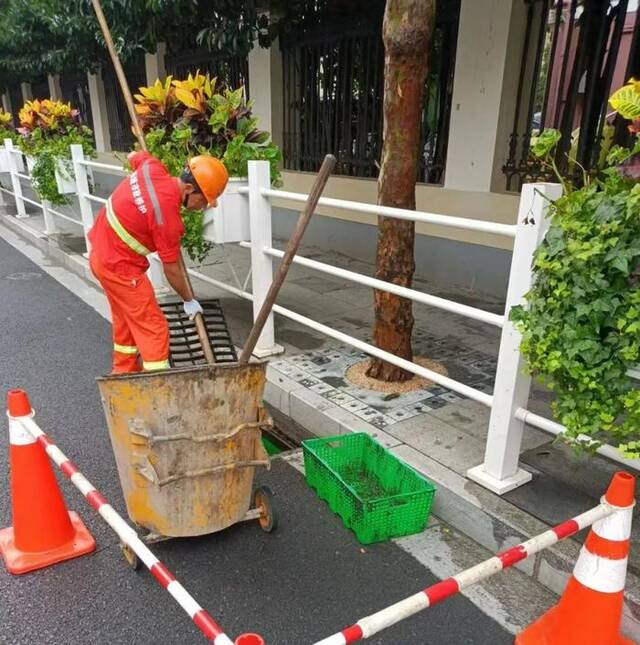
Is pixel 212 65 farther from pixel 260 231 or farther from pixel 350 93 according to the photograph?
pixel 260 231

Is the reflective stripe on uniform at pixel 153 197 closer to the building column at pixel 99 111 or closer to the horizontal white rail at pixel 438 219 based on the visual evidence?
the horizontal white rail at pixel 438 219

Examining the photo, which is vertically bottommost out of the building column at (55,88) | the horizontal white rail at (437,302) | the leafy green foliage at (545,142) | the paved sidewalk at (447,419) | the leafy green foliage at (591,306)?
the paved sidewalk at (447,419)

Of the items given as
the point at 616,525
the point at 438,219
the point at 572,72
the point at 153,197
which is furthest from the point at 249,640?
the point at 572,72

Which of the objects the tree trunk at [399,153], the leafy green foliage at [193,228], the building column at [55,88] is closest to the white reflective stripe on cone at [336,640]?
the tree trunk at [399,153]

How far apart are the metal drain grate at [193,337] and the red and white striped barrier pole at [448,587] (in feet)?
7.65

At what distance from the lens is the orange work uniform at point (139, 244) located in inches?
114

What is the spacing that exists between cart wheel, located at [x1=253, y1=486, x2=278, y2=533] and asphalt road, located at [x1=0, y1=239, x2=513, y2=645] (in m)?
0.06

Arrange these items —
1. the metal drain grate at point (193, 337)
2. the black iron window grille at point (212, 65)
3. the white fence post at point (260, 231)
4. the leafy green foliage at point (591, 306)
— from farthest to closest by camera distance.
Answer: the black iron window grille at point (212, 65) < the white fence post at point (260, 231) < the metal drain grate at point (193, 337) < the leafy green foliage at point (591, 306)

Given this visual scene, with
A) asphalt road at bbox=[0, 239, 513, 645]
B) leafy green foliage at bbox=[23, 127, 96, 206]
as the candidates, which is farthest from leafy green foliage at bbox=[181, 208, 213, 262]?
leafy green foliage at bbox=[23, 127, 96, 206]

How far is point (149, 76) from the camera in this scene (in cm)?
1128

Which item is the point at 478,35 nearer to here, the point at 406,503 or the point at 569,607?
the point at 406,503

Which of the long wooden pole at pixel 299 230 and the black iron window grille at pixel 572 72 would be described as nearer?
the long wooden pole at pixel 299 230

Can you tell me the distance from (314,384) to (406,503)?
1.36 metres

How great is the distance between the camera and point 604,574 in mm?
1838
